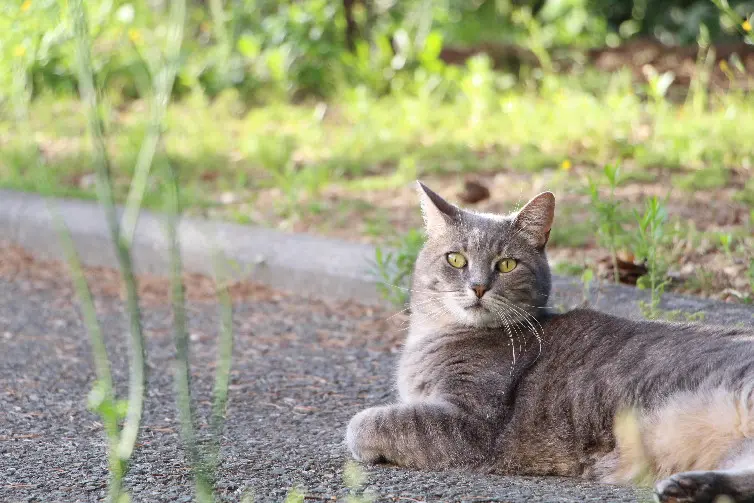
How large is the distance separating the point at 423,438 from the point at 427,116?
17.5 ft

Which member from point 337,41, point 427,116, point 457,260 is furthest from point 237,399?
point 337,41

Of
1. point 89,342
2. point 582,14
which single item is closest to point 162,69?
point 89,342

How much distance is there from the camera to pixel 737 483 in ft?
8.21

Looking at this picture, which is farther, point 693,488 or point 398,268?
point 398,268

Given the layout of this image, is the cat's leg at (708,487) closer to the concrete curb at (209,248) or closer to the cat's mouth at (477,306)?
the cat's mouth at (477,306)

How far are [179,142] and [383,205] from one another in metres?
2.38

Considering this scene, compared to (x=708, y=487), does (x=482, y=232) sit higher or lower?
higher

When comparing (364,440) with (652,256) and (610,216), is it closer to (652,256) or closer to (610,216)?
(652,256)

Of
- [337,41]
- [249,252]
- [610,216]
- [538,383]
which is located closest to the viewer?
[538,383]

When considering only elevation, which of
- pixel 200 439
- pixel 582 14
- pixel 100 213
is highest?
pixel 582 14

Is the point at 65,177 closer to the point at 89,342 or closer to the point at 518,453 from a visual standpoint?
→ the point at 89,342

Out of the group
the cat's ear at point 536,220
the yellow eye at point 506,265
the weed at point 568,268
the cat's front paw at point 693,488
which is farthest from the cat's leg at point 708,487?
the weed at point 568,268

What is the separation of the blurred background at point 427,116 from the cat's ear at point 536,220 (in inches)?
37.1

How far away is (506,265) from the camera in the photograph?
3564mm
